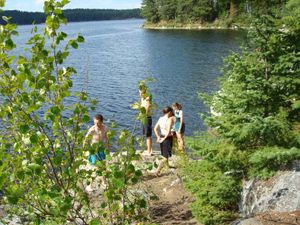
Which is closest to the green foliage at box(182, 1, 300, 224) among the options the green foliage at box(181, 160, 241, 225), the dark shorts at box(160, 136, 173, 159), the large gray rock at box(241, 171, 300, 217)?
the green foliage at box(181, 160, 241, 225)

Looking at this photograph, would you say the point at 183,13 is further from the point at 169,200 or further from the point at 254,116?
the point at 254,116

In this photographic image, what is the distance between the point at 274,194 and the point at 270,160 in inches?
22.4

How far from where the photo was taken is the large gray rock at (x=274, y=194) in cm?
626

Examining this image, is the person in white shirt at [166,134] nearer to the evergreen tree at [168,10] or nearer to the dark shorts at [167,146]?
the dark shorts at [167,146]

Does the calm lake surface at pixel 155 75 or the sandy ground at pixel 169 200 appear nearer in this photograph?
the sandy ground at pixel 169 200

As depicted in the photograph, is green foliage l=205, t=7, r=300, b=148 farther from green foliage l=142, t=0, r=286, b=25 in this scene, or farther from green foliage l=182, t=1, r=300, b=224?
green foliage l=142, t=0, r=286, b=25

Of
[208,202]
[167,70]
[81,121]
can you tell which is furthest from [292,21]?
[167,70]

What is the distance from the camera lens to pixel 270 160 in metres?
6.68

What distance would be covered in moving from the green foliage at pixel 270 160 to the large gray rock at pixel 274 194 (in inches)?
5.7

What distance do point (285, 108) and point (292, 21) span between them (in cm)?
150

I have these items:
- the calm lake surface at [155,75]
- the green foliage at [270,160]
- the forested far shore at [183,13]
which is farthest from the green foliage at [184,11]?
the green foliage at [270,160]

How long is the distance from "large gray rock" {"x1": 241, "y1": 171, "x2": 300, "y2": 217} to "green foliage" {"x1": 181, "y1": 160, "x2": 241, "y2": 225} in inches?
10.4

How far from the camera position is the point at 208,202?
715 cm

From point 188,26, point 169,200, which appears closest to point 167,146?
point 169,200
